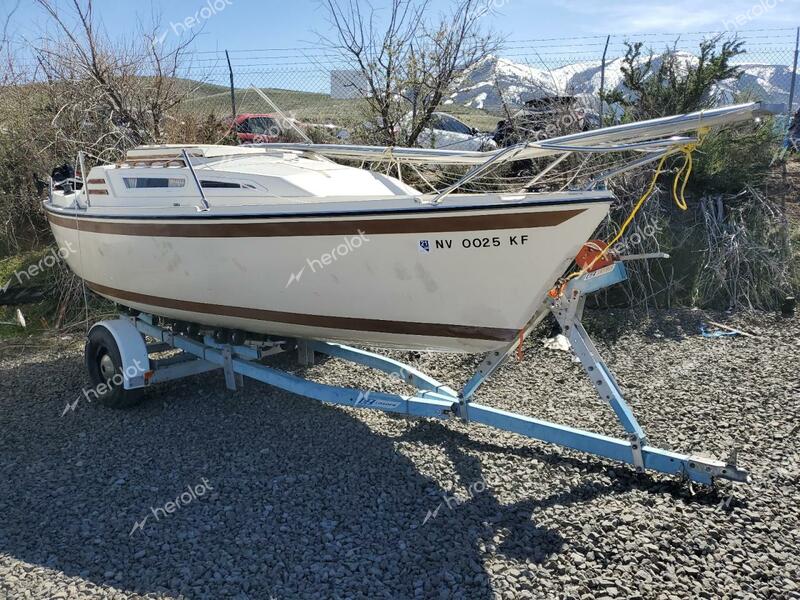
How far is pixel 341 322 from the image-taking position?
3.98m

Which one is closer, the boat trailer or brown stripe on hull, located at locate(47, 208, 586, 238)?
brown stripe on hull, located at locate(47, 208, 586, 238)

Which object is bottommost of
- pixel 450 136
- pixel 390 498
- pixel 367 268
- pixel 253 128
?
pixel 390 498

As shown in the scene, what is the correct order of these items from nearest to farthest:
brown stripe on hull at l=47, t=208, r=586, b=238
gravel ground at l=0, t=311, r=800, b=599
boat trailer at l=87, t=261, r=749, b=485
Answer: gravel ground at l=0, t=311, r=800, b=599 < brown stripe on hull at l=47, t=208, r=586, b=238 < boat trailer at l=87, t=261, r=749, b=485

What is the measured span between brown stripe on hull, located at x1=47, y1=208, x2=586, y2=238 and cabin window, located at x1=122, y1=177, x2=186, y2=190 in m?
0.28

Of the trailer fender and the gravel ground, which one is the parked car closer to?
the trailer fender

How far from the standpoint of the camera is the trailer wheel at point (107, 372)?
4660 millimetres

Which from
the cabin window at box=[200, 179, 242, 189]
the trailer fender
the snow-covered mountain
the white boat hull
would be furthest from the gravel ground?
the snow-covered mountain

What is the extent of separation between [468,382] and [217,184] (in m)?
2.12

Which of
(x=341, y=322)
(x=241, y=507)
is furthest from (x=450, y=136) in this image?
(x=241, y=507)

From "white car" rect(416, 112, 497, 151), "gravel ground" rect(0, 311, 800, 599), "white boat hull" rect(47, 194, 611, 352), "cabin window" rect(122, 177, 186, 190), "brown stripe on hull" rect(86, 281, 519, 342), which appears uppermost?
"white car" rect(416, 112, 497, 151)

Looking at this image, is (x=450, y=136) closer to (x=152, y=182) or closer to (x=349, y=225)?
(x=152, y=182)

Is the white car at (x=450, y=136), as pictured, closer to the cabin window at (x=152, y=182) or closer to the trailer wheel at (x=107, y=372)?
the cabin window at (x=152, y=182)

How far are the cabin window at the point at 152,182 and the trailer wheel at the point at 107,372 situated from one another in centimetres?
111

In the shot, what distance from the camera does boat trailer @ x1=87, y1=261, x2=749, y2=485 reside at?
3.27m
